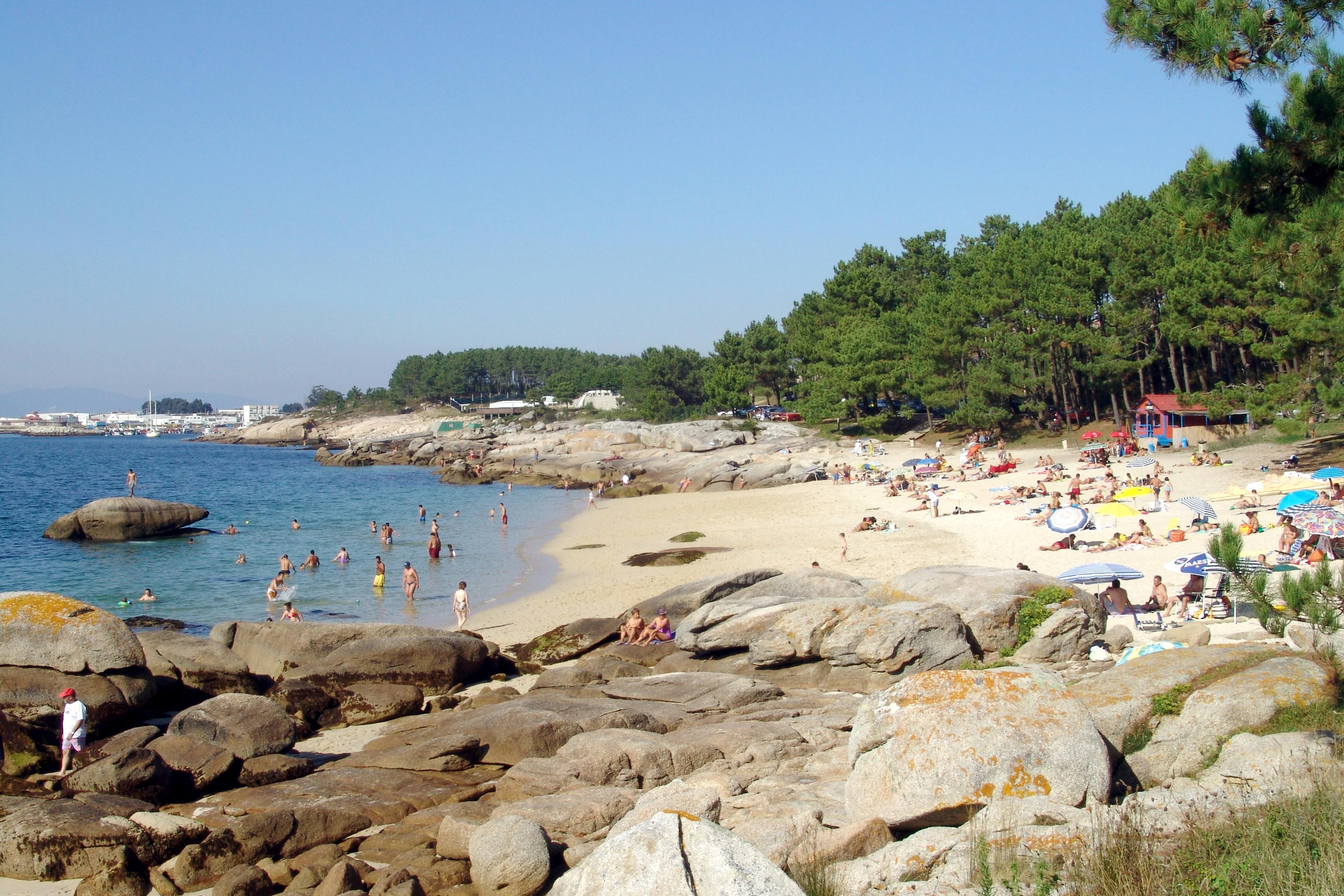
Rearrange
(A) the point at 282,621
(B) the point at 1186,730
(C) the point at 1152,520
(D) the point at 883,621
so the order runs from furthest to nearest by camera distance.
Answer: (C) the point at 1152,520, (A) the point at 282,621, (D) the point at 883,621, (B) the point at 1186,730

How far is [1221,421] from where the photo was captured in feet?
136

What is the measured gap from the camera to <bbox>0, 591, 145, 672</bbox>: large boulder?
43.6 feet

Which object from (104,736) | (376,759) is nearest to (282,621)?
(104,736)

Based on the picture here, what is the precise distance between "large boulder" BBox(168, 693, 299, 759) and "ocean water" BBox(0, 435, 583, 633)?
1091cm

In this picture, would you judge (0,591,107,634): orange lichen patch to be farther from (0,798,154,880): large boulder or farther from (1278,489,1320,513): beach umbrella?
(1278,489,1320,513): beach umbrella

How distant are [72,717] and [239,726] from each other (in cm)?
215

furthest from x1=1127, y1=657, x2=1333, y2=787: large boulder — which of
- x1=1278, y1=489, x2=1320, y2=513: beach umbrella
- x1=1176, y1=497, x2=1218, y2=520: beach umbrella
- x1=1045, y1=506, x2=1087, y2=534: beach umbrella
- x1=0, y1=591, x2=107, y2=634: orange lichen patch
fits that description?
x1=1176, y1=497, x2=1218, y2=520: beach umbrella

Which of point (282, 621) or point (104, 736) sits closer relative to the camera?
point (104, 736)

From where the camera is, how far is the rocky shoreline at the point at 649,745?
20.3 feet

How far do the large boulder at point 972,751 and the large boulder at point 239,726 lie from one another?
8.43m

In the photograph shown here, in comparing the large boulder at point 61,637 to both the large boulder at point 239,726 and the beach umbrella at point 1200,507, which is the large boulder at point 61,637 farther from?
the beach umbrella at point 1200,507

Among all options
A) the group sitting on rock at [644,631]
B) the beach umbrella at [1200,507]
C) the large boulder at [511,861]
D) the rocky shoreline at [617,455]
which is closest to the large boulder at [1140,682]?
the large boulder at [511,861]

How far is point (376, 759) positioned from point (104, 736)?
4.35m

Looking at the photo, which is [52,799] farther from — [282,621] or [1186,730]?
[1186,730]
